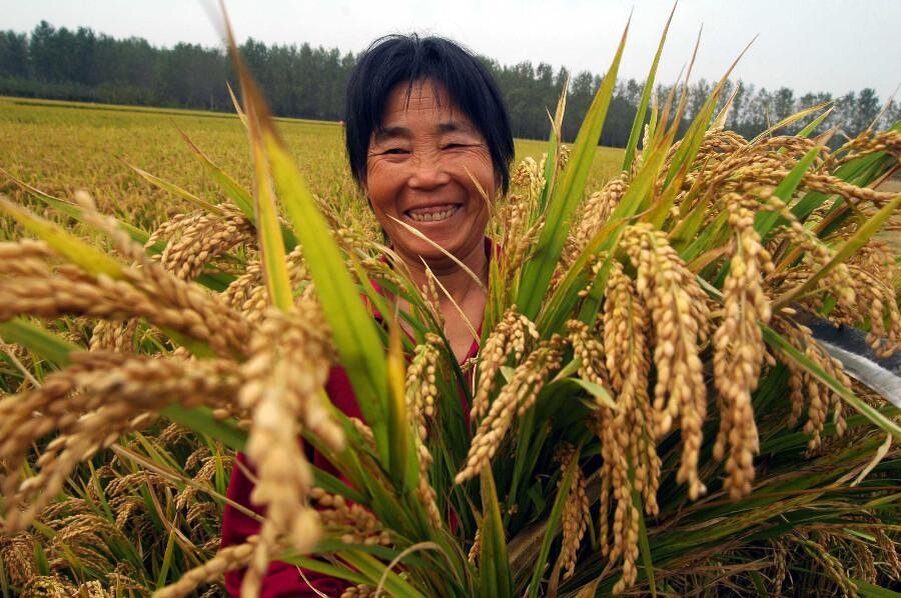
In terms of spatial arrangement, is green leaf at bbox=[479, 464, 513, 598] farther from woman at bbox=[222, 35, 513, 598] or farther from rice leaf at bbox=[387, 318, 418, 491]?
woman at bbox=[222, 35, 513, 598]

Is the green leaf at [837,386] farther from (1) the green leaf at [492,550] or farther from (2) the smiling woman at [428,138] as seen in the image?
(2) the smiling woman at [428,138]

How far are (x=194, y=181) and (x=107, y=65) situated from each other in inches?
3660

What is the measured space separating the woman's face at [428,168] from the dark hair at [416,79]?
0.11 ft

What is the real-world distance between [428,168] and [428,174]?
3 centimetres

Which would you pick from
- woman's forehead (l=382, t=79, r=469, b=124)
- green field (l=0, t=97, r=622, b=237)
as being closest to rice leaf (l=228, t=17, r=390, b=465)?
woman's forehead (l=382, t=79, r=469, b=124)

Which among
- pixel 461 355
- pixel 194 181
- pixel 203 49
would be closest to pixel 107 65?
pixel 203 49

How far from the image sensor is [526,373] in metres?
0.78

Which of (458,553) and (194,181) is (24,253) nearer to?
(458,553)

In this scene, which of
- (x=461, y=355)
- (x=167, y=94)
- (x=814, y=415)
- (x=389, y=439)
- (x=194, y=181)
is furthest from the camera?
(x=167, y=94)

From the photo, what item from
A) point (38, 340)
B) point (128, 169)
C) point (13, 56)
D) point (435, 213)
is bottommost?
point (128, 169)

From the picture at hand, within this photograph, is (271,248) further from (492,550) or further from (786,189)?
(786,189)

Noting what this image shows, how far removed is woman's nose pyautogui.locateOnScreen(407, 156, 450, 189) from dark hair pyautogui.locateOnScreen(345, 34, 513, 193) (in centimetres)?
23

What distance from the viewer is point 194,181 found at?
9.88m

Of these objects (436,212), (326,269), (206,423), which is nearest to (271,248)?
(326,269)
